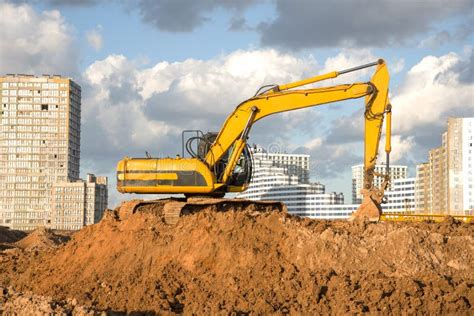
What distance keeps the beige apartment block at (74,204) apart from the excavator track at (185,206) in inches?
2941

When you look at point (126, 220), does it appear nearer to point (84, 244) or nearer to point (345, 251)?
point (84, 244)

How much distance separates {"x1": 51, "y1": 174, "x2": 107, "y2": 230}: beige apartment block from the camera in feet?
313

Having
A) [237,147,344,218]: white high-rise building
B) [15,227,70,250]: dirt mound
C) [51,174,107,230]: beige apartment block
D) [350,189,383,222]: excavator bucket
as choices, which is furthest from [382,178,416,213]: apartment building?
[350,189,383,222]: excavator bucket

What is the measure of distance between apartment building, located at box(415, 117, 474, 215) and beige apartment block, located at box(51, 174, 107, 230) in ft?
129

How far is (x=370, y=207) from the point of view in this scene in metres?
21.9

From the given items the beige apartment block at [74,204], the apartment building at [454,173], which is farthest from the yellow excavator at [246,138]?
the beige apartment block at [74,204]

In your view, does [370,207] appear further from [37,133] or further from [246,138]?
[37,133]

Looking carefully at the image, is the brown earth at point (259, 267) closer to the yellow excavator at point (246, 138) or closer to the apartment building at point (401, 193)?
the yellow excavator at point (246, 138)

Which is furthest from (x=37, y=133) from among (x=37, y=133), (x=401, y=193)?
(x=401, y=193)

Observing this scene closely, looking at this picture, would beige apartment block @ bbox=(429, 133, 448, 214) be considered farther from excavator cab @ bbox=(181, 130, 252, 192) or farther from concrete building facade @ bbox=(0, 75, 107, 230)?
excavator cab @ bbox=(181, 130, 252, 192)

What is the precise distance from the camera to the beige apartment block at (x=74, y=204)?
95.2 m

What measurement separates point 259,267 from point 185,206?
3999 millimetres

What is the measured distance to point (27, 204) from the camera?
9688 centimetres

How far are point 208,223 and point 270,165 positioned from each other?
11024 centimetres
